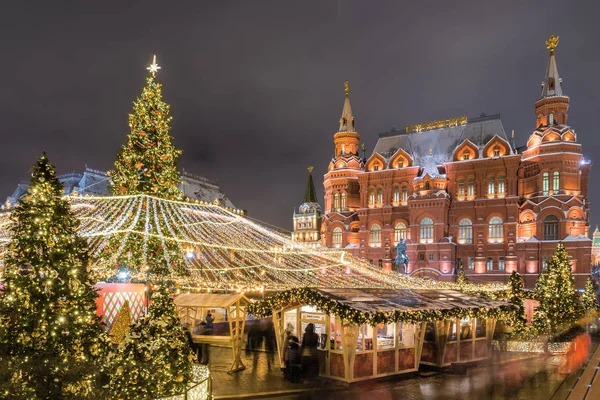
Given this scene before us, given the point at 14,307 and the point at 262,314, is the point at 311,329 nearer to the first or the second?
the point at 262,314

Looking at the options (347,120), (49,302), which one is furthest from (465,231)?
(49,302)

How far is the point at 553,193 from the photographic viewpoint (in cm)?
4622

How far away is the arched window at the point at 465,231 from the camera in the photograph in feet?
164

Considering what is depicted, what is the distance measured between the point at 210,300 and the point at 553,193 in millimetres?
41306

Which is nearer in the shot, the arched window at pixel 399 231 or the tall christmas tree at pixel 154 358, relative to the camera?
the tall christmas tree at pixel 154 358

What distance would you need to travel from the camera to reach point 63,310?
25.4 ft

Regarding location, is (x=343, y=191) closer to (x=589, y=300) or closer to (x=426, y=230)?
(x=426, y=230)

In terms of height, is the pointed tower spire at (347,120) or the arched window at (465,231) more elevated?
the pointed tower spire at (347,120)

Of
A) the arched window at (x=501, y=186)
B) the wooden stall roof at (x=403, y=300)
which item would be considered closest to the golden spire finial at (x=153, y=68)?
the wooden stall roof at (x=403, y=300)

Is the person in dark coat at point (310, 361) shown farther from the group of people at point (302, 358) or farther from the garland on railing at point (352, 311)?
the garland on railing at point (352, 311)

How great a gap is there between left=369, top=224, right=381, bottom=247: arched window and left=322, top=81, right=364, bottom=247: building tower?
216 cm

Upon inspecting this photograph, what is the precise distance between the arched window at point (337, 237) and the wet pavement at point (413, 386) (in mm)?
41207

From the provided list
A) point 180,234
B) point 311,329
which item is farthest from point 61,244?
point 180,234

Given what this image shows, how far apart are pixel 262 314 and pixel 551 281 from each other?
1577 centimetres
